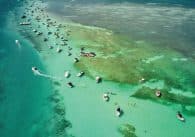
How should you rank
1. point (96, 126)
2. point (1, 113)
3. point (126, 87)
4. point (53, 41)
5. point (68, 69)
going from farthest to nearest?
point (53, 41) → point (68, 69) → point (126, 87) → point (1, 113) → point (96, 126)

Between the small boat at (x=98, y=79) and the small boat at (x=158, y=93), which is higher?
the small boat at (x=98, y=79)

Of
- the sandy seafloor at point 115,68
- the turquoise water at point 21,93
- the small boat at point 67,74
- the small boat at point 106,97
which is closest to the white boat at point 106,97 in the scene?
the small boat at point 106,97

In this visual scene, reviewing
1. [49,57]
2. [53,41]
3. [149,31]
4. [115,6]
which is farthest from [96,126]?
[115,6]

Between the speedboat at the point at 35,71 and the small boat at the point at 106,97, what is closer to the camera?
the small boat at the point at 106,97

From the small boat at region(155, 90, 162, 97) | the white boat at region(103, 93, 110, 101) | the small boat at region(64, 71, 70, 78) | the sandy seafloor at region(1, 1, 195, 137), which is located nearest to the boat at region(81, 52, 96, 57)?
the sandy seafloor at region(1, 1, 195, 137)

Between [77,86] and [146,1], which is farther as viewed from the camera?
[146,1]

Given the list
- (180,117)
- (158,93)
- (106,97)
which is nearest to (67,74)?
(106,97)

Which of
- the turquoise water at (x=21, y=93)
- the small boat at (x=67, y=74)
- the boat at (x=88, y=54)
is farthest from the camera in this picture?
the boat at (x=88, y=54)

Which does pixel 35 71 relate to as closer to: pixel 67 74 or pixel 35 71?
pixel 35 71

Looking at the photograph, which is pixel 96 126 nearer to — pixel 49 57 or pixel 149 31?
pixel 49 57

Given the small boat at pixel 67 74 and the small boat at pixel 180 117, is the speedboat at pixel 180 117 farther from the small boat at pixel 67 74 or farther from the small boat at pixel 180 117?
the small boat at pixel 67 74
